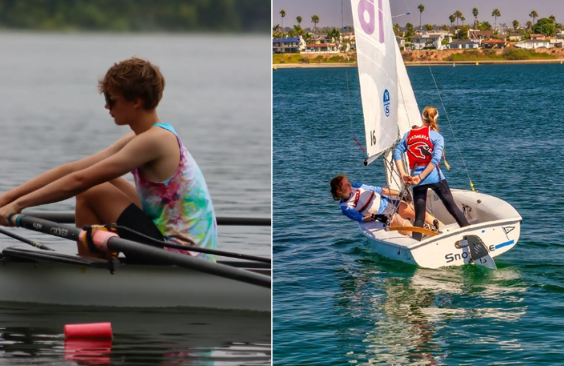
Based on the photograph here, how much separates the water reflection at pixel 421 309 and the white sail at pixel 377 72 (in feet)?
6.93

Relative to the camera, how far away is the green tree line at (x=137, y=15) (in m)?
59.8

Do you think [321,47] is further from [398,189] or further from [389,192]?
[389,192]

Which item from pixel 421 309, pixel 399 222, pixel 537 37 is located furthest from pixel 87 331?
pixel 537 37

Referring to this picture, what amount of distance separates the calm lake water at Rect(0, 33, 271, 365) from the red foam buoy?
85 mm

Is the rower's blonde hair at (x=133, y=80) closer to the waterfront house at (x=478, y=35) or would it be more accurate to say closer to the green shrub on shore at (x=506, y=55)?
the waterfront house at (x=478, y=35)

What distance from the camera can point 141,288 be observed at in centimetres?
741

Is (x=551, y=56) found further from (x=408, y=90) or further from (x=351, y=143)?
(x=408, y=90)

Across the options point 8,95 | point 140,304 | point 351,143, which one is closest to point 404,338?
point 140,304

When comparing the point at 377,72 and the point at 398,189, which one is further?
the point at 377,72

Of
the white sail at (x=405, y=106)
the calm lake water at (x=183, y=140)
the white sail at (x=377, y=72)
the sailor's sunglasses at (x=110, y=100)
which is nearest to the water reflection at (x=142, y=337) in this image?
the calm lake water at (x=183, y=140)

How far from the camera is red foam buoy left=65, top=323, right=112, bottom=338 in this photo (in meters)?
7.02

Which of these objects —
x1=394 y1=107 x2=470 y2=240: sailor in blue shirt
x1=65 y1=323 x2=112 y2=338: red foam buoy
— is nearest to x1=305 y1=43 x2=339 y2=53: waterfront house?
x1=394 y1=107 x2=470 y2=240: sailor in blue shirt

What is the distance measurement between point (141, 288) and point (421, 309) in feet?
11.6

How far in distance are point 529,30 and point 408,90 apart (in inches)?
4237
